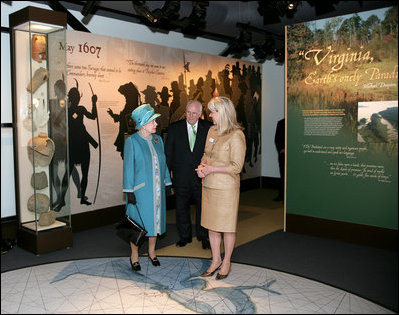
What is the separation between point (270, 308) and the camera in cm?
330

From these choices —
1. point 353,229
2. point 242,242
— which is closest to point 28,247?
point 242,242

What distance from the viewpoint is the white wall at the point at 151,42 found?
5.20 meters

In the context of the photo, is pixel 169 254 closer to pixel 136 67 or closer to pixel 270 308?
pixel 270 308

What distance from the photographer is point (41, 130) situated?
4.77 m

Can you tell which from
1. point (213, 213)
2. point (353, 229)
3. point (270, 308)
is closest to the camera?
point (270, 308)

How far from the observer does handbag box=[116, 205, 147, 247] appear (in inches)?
155

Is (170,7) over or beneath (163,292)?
over

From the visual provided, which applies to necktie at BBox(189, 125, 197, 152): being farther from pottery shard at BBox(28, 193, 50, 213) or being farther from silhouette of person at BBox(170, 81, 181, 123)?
silhouette of person at BBox(170, 81, 181, 123)

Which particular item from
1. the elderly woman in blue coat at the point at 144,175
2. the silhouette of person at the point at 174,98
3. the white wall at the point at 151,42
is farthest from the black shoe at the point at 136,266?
the silhouette of person at the point at 174,98

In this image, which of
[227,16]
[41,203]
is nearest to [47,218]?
[41,203]

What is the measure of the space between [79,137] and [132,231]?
7.19 ft

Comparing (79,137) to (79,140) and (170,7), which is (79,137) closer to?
(79,140)

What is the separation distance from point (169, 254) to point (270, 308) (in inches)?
65.1

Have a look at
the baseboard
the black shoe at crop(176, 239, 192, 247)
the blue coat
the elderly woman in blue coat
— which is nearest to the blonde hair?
the elderly woman in blue coat
